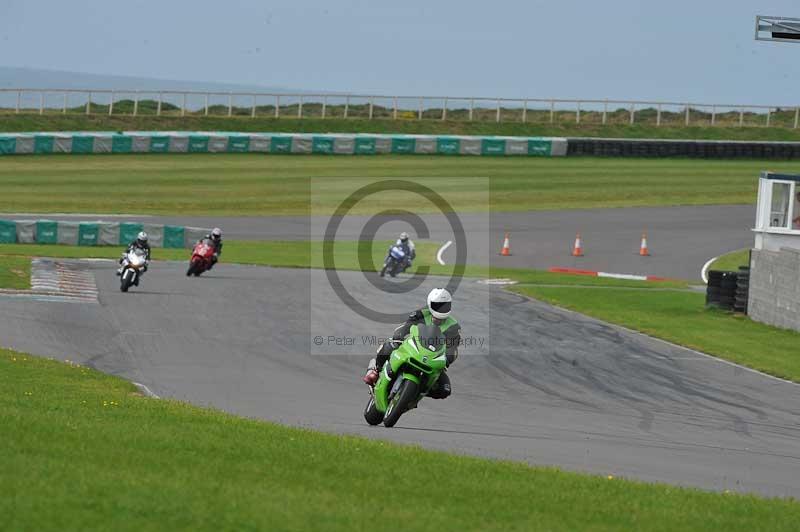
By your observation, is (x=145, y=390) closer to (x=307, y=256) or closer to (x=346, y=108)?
(x=307, y=256)

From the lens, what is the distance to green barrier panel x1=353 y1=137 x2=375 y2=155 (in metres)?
62.7

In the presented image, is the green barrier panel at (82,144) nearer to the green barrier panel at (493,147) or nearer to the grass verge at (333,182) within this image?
the grass verge at (333,182)

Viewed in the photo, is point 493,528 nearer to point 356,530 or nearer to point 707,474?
point 356,530

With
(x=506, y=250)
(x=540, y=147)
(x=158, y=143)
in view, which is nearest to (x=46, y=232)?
(x=506, y=250)

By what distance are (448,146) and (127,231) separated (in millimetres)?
26007

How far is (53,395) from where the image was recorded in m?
13.5

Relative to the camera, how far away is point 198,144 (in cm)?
6231

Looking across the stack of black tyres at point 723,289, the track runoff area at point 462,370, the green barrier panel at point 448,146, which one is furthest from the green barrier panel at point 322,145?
the stack of black tyres at point 723,289

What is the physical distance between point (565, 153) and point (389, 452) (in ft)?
183

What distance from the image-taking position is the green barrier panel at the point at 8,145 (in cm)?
5819

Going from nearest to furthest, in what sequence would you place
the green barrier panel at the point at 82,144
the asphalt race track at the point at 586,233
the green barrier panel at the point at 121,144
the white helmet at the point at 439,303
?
the white helmet at the point at 439,303 → the asphalt race track at the point at 586,233 → the green barrier panel at the point at 82,144 → the green barrier panel at the point at 121,144

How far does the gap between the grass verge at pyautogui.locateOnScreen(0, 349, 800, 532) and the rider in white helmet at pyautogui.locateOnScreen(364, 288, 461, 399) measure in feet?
5.75

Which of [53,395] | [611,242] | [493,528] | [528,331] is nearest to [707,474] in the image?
[493,528]

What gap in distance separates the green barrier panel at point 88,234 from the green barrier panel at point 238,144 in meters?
22.0
